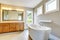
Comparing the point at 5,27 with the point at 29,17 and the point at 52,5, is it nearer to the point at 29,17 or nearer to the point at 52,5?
the point at 29,17

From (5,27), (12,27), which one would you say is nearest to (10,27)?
(12,27)

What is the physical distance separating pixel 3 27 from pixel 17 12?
6.98ft

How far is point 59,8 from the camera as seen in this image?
9.22 ft

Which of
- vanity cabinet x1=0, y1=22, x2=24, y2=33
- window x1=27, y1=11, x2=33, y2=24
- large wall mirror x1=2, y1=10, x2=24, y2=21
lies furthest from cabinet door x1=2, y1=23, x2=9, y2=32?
window x1=27, y1=11, x2=33, y2=24

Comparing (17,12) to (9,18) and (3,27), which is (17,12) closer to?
(9,18)

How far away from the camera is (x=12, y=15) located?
6848 mm

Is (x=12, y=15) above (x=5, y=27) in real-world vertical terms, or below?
above

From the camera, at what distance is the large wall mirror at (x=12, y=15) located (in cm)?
653

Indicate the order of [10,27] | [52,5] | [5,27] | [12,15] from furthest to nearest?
[12,15] → [10,27] → [5,27] → [52,5]

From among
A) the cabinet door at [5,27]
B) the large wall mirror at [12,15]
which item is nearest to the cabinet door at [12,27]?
the cabinet door at [5,27]

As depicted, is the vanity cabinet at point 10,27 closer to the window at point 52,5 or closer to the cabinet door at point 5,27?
the cabinet door at point 5,27

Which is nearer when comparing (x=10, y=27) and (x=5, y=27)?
(x=5, y=27)

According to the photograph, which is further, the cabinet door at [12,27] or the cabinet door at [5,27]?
the cabinet door at [12,27]

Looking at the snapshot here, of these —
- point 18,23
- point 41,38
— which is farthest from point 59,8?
point 18,23
